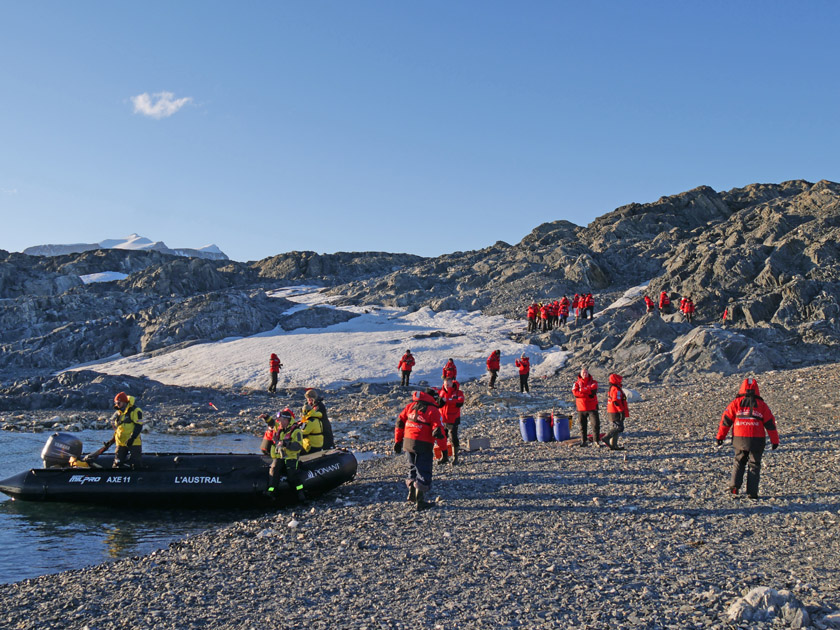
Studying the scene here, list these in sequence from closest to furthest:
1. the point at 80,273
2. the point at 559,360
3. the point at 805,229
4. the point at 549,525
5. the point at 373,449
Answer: the point at 549,525 → the point at 373,449 → the point at 559,360 → the point at 805,229 → the point at 80,273

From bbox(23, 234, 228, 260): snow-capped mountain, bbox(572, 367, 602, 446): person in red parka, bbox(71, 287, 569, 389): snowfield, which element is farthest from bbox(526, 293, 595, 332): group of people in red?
bbox(23, 234, 228, 260): snow-capped mountain

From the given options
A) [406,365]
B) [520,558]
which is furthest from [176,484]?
[406,365]

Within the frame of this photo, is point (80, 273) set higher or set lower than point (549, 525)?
higher

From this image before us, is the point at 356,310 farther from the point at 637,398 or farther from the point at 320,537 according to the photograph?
the point at 320,537

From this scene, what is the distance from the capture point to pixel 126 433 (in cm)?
1336

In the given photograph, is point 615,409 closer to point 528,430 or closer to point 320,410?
point 528,430

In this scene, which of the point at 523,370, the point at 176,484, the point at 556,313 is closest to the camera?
the point at 176,484

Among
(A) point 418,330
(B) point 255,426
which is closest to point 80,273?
(A) point 418,330

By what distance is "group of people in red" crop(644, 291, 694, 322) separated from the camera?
116ft

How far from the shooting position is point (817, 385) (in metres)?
19.3

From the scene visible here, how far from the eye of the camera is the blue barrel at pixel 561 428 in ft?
52.1

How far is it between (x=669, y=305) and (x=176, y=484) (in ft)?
112

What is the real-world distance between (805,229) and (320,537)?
158 feet

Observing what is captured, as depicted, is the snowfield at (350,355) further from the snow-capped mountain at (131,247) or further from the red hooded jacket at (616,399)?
the snow-capped mountain at (131,247)
